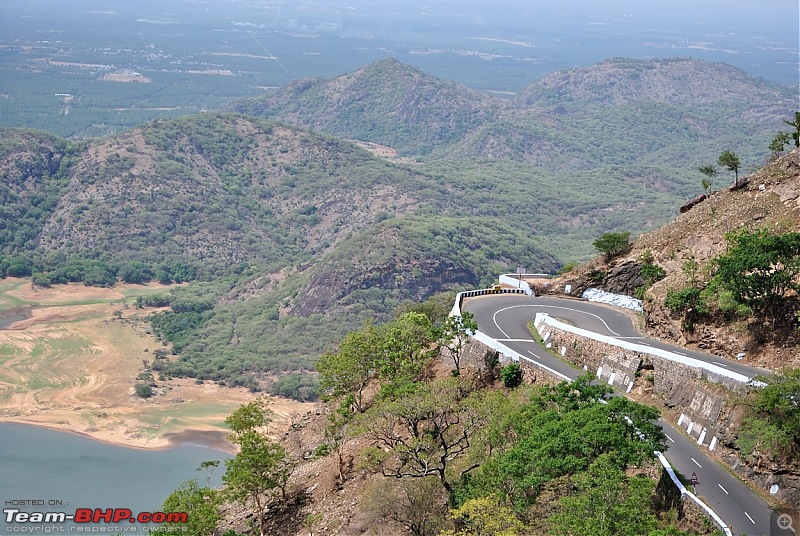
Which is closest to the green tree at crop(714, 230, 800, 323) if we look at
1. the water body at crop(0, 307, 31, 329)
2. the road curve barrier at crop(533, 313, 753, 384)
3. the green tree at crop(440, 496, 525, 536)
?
the road curve barrier at crop(533, 313, 753, 384)

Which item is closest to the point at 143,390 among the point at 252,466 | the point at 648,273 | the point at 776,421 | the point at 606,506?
the point at 252,466

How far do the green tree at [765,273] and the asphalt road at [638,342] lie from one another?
2.53m

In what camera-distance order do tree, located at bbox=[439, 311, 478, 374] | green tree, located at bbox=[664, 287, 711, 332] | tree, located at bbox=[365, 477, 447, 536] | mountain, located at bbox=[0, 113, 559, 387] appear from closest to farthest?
1. tree, located at bbox=[365, 477, 447, 536]
2. green tree, located at bbox=[664, 287, 711, 332]
3. tree, located at bbox=[439, 311, 478, 374]
4. mountain, located at bbox=[0, 113, 559, 387]

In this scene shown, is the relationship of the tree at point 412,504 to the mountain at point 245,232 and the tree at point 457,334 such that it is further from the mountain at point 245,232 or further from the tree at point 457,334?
the mountain at point 245,232

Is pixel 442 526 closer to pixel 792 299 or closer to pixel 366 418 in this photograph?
pixel 366 418

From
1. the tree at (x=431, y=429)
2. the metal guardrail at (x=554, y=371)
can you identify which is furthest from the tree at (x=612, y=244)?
the tree at (x=431, y=429)

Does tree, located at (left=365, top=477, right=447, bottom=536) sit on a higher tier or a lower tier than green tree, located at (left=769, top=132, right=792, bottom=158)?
lower

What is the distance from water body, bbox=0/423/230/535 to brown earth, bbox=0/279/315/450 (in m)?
1.78

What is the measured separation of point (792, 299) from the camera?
116ft

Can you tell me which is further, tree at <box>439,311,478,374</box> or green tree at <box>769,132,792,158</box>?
green tree at <box>769,132,792,158</box>

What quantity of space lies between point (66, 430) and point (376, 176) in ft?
292

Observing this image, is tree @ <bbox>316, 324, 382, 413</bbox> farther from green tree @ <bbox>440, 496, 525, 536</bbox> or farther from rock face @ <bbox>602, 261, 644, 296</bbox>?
green tree @ <bbox>440, 496, 525, 536</bbox>

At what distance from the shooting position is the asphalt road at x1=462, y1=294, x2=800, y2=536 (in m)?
27.2

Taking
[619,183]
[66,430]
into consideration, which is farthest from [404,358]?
[619,183]
